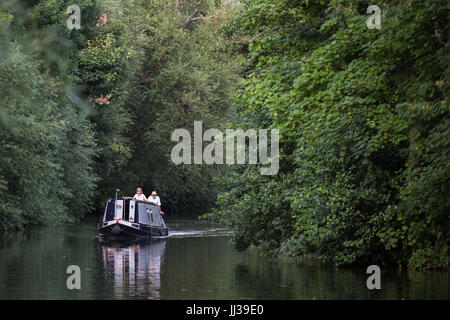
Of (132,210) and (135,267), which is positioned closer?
(135,267)

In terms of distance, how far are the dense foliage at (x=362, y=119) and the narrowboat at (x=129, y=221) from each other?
1476cm

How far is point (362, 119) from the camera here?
19312mm

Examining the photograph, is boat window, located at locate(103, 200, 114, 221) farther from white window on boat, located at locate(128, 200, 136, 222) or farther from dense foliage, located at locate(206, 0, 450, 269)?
dense foliage, located at locate(206, 0, 450, 269)

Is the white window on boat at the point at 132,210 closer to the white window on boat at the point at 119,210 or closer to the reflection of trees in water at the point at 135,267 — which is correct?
the white window on boat at the point at 119,210

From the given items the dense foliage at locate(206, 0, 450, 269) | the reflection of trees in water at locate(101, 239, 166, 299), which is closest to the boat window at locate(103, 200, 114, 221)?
the reflection of trees in water at locate(101, 239, 166, 299)

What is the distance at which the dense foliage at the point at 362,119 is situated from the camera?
1841cm

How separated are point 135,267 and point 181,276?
2948 millimetres

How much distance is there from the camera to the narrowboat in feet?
124

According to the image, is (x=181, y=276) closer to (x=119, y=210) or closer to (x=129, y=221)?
(x=129, y=221)

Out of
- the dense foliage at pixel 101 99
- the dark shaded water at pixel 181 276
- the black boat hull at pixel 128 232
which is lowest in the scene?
the dark shaded water at pixel 181 276

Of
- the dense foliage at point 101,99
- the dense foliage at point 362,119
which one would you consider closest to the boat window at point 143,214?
the dense foliage at point 101,99

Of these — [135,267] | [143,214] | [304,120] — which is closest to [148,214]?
[143,214]

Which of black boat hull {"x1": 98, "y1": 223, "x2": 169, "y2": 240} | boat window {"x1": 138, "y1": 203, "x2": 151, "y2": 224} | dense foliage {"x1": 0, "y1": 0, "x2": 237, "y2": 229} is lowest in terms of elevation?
black boat hull {"x1": 98, "y1": 223, "x2": 169, "y2": 240}

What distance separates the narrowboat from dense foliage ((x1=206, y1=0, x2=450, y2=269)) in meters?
14.8
